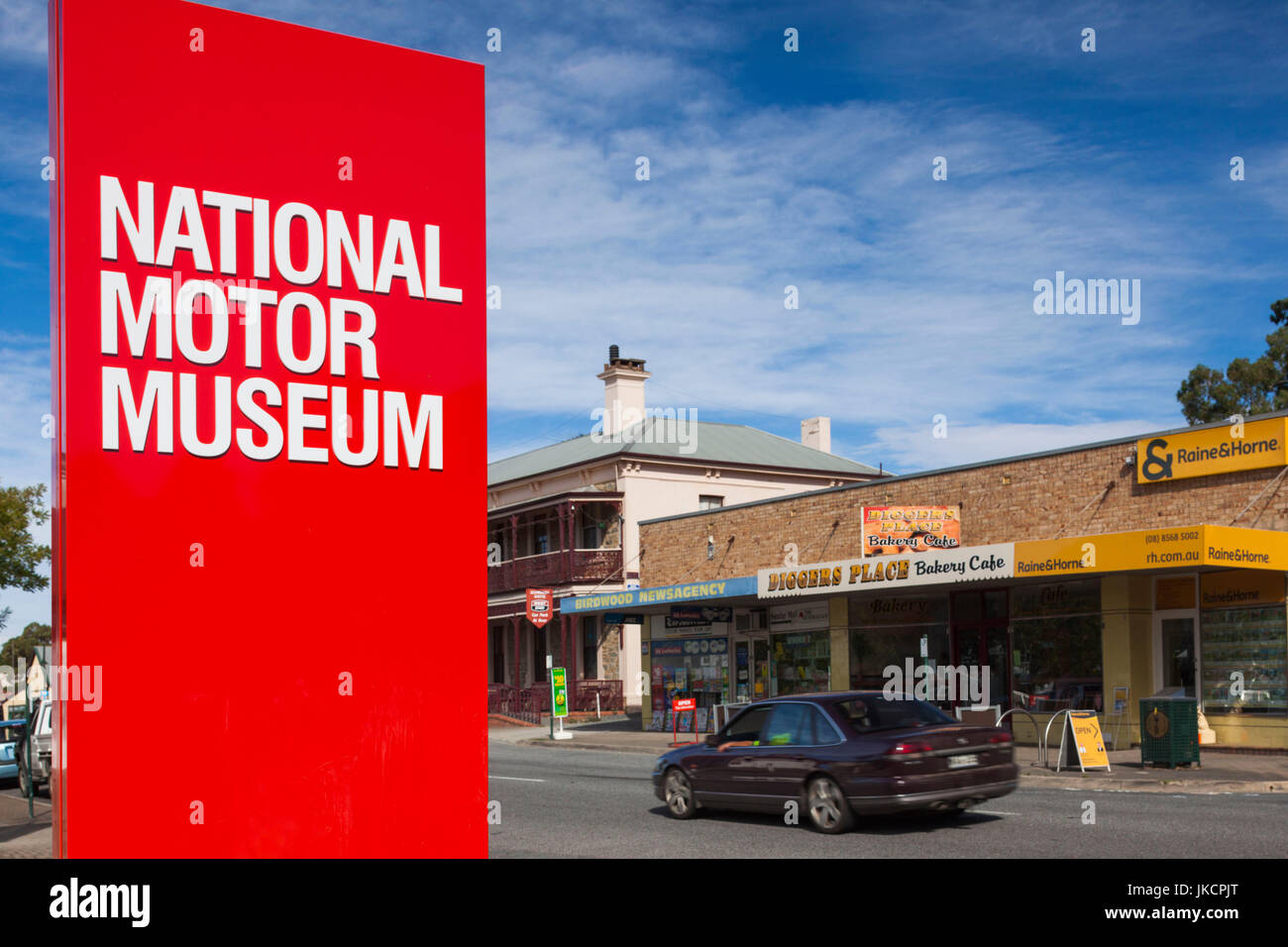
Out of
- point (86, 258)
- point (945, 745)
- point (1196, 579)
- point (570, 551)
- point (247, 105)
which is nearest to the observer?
point (86, 258)

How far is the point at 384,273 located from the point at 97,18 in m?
1.68

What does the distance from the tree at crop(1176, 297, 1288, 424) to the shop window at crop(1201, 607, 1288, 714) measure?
113 feet

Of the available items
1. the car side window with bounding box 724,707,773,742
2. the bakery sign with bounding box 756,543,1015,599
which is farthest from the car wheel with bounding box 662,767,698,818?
the bakery sign with bounding box 756,543,1015,599

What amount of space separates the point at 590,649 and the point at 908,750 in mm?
30954

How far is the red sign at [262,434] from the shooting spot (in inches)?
225

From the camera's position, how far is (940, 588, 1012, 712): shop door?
25344 millimetres

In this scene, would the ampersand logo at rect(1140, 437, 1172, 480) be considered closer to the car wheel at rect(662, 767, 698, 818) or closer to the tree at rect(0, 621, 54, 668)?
the car wheel at rect(662, 767, 698, 818)

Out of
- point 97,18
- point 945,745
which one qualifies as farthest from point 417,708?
point 945,745

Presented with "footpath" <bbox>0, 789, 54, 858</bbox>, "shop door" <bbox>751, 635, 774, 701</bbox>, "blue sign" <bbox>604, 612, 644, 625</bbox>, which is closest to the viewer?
"footpath" <bbox>0, 789, 54, 858</bbox>

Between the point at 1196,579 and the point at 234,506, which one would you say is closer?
the point at 234,506

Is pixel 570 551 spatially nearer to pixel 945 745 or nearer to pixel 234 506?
pixel 945 745

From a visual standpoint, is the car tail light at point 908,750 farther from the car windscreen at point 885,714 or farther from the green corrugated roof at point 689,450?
the green corrugated roof at point 689,450

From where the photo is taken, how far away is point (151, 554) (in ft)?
19.1

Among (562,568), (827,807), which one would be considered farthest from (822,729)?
(562,568)
